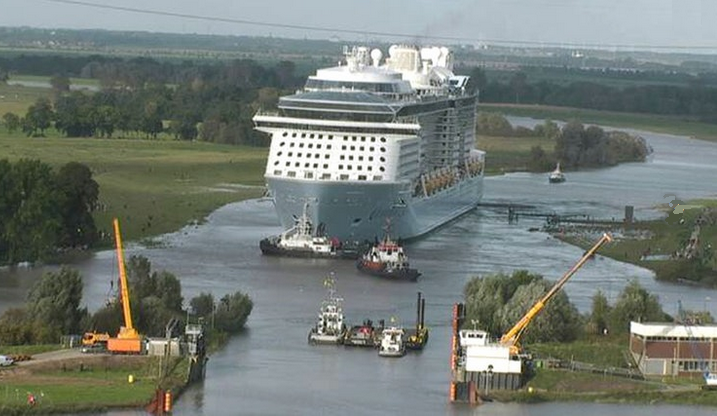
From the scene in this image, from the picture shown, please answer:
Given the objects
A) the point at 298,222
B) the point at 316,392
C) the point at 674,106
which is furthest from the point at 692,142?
the point at 316,392

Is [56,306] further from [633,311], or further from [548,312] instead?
[633,311]

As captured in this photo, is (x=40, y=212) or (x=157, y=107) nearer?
(x=40, y=212)

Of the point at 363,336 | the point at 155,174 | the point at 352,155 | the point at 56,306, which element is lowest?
the point at 155,174

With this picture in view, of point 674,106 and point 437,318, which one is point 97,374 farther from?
point 674,106

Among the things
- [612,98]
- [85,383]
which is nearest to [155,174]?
[85,383]

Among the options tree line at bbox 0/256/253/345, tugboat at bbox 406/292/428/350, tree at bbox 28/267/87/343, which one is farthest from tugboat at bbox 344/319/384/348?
tree at bbox 28/267/87/343

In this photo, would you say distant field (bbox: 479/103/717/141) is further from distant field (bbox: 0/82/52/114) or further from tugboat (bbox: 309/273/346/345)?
tugboat (bbox: 309/273/346/345)

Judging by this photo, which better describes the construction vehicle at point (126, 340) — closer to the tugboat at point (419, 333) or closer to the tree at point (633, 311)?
the tugboat at point (419, 333)
